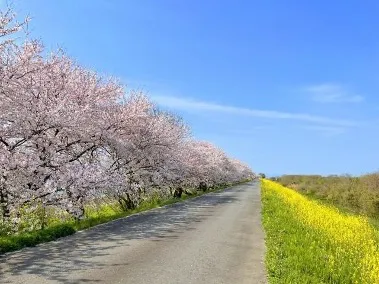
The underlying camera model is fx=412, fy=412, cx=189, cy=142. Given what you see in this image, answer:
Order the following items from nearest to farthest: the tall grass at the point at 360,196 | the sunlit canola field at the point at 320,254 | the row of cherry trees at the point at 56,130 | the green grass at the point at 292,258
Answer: the green grass at the point at 292,258 < the sunlit canola field at the point at 320,254 < the row of cherry trees at the point at 56,130 < the tall grass at the point at 360,196

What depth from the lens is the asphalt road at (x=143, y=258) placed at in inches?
365

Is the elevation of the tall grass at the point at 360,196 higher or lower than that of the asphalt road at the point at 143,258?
higher

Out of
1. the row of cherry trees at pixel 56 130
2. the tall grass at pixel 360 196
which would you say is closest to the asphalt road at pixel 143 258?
the row of cherry trees at pixel 56 130

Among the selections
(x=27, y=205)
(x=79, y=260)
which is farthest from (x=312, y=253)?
(x=27, y=205)

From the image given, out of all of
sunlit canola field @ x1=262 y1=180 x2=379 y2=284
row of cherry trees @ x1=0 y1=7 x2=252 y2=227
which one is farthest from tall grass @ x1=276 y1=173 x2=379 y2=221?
row of cherry trees @ x1=0 y1=7 x2=252 y2=227

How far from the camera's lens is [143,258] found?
1125 cm

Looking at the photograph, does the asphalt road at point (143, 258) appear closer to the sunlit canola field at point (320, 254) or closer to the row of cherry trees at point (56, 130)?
the sunlit canola field at point (320, 254)

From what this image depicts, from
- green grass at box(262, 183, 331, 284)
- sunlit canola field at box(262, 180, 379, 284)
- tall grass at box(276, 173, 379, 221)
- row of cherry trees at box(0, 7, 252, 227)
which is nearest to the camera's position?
green grass at box(262, 183, 331, 284)

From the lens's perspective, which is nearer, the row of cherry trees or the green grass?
the green grass

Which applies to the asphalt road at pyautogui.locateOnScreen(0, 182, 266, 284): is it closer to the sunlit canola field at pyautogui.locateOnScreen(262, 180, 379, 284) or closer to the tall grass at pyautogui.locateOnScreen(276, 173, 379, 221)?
the sunlit canola field at pyautogui.locateOnScreen(262, 180, 379, 284)

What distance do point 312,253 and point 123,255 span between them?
204 inches

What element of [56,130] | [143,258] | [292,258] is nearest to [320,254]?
[292,258]

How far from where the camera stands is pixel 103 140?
23.7m

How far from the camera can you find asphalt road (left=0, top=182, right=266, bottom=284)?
9281 millimetres
